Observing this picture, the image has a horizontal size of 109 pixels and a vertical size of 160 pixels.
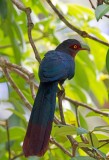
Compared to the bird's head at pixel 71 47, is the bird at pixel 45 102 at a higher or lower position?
lower

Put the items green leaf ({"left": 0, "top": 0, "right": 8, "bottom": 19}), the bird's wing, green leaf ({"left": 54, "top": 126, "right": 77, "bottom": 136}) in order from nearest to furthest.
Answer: green leaf ({"left": 54, "top": 126, "right": 77, "bottom": 136}), the bird's wing, green leaf ({"left": 0, "top": 0, "right": 8, "bottom": 19})

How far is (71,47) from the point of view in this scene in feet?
9.21

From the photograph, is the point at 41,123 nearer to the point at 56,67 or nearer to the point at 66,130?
the point at 66,130

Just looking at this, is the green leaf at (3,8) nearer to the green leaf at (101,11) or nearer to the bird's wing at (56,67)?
the bird's wing at (56,67)

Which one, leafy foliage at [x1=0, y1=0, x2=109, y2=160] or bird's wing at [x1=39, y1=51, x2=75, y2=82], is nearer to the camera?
bird's wing at [x1=39, y1=51, x2=75, y2=82]

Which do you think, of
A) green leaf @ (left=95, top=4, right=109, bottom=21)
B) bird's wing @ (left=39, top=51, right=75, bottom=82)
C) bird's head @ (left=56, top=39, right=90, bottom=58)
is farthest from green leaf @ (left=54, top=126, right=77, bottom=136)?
bird's head @ (left=56, top=39, right=90, bottom=58)

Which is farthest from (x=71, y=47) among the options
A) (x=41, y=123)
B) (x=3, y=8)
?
(x=41, y=123)

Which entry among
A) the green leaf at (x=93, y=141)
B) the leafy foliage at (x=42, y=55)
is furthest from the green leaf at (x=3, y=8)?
the green leaf at (x=93, y=141)

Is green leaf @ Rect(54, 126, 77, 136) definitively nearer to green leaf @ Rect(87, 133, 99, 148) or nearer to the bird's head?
green leaf @ Rect(87, 133, 99, 148)

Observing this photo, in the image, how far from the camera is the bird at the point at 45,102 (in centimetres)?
203

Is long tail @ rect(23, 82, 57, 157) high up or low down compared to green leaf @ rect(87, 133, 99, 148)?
up

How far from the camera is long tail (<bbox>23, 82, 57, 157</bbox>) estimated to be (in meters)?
2.02

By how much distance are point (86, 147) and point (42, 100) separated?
9.5 inches

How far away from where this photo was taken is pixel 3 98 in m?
2.77
